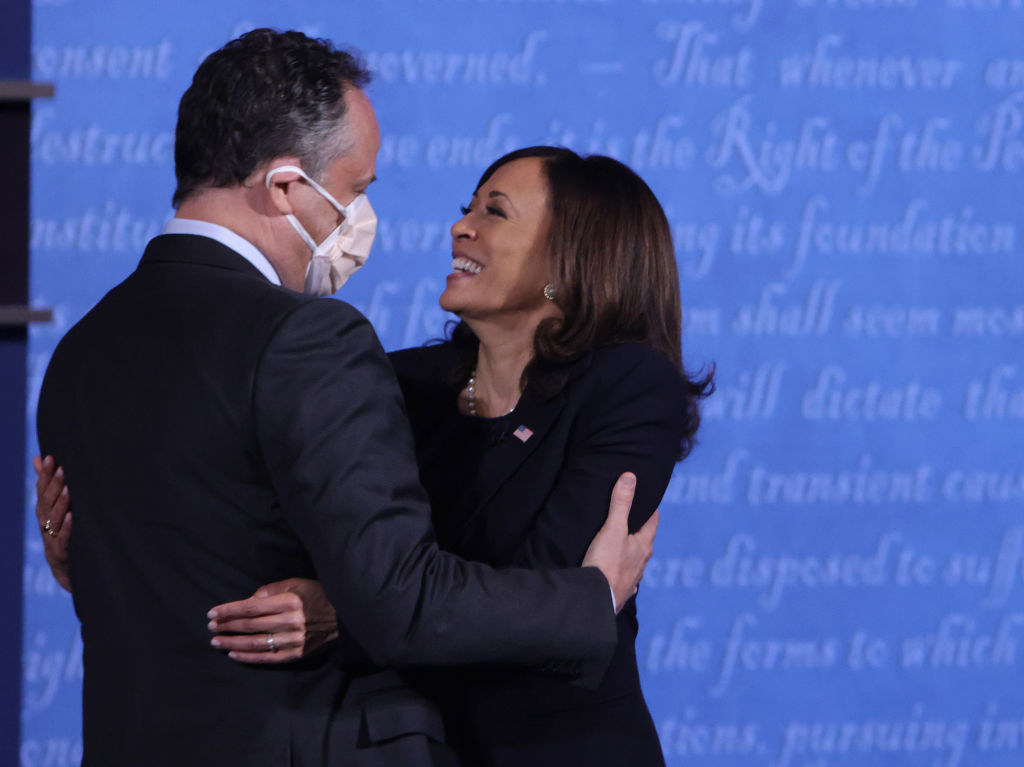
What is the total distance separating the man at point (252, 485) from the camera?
111cm

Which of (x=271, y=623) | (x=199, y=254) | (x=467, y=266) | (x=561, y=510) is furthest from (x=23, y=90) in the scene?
(x=271, y=623)

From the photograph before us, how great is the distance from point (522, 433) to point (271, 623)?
0.58 meters

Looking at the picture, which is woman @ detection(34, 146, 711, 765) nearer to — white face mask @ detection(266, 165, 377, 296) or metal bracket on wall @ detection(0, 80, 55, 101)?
white face mask @ detection(266, 165, 377, 296)

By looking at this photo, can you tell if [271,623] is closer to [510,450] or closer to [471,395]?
[510,450]

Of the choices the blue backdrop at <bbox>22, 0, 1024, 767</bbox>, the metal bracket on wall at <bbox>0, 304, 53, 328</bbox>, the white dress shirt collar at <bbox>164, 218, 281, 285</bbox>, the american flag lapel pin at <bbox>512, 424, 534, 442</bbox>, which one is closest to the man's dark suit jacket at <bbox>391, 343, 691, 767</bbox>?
the american flag lapel pin at <bbox>512, 424, 534, 442</bbox>

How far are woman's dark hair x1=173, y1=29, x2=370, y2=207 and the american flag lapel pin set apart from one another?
1.74ft

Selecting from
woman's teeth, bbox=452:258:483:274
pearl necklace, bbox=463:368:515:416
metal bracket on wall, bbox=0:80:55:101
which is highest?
metal bracket on wall, bbox=0:80:55:101

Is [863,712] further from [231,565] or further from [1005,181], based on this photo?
[231,565]

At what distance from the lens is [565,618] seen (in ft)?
4.02

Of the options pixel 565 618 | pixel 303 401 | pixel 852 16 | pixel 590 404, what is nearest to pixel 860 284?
pixel 852 16

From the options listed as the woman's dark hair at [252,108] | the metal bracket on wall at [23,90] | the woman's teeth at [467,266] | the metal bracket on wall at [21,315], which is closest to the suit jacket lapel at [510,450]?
the woman's teeth at [467,266]

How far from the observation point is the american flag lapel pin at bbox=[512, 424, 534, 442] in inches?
63.9

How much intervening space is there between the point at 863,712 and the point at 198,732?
2.22m

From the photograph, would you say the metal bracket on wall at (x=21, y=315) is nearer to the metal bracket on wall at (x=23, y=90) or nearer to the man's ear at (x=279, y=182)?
the metal bracket on wall at (x=23, y=90)
